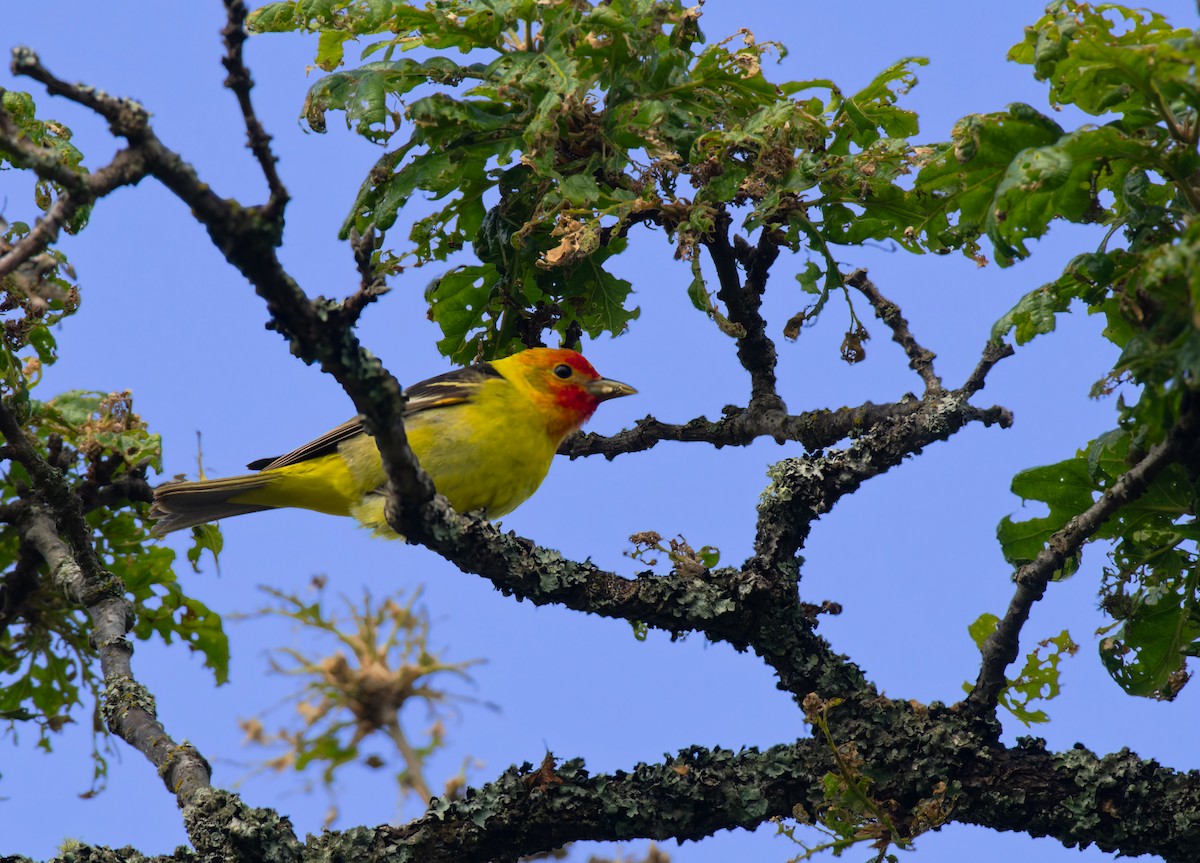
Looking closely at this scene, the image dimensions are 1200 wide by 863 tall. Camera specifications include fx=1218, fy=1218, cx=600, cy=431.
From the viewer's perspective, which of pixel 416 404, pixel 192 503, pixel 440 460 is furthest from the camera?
pixel 416 404

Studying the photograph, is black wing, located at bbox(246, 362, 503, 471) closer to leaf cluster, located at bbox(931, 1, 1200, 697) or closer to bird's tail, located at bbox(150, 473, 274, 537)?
bird's tail, located at bbox(150, 473, 274, 537)

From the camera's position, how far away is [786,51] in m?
4.92

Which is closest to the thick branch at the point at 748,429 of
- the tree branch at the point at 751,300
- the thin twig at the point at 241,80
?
the tree branch at the point at 751,300

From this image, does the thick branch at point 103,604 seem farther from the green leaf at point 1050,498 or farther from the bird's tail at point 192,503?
the green leaf at point 1050,498

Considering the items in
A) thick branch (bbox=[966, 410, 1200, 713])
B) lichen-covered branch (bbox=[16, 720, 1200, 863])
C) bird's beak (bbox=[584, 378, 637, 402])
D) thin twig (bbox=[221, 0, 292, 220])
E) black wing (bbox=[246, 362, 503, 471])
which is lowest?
lichen-covered branch (bbox=[16, 720, 1200, 863])

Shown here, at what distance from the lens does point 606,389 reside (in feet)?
23.4

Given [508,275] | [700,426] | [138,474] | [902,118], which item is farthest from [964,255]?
[138,474]

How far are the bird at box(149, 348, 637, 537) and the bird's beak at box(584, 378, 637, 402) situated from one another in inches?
8.8

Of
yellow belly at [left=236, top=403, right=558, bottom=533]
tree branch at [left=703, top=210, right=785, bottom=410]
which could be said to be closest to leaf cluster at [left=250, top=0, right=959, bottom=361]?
tree branch at [left=703, top=210, right=785, bottom=410]

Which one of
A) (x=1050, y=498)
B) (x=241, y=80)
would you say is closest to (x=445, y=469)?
(x=1050, y=498)

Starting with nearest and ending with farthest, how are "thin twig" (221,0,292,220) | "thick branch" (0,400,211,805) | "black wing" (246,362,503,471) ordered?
Result: 1. "thin twig" (221,0,292,220)
2. "thick branch" (0,400,211,805)
3. "black wing" (246,362,503,471)

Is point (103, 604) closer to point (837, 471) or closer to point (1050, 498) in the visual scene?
point (837, 471)

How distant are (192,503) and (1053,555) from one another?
415 cm

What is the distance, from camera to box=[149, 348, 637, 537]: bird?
242 inches
